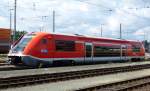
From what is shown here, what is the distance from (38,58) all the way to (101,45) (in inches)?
368

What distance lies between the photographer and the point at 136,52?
4284 centimetres

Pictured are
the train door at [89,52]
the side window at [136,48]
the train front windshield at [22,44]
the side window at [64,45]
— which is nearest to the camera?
the train front windshield at [22,44]

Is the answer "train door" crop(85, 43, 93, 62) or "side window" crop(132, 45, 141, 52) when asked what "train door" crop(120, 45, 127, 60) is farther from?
"train door" crop(85, 43, 93, 62)

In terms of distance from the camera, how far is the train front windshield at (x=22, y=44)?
27545 millimetres

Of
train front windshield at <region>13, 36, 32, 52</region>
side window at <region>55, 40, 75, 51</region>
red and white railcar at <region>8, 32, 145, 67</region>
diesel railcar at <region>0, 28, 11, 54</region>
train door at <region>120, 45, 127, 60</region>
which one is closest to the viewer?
red and white railcar at <region>8, 32, 145, 67</region>

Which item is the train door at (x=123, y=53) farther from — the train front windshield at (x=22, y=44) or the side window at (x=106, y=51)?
the train front windshield at (x=22, y=44)

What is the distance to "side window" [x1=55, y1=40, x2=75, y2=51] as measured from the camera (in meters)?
29.2

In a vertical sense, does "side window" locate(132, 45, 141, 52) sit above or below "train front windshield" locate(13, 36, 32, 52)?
below

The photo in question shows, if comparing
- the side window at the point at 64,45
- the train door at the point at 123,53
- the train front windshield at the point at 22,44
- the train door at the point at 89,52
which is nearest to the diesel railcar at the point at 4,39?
the train door at the point at 123,53

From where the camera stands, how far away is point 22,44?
2783cm

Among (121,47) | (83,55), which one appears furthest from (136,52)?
(83,55)

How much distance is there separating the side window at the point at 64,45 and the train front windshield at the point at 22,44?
234 centimetres

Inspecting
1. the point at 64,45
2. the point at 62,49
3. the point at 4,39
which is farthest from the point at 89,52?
the point at 4,39

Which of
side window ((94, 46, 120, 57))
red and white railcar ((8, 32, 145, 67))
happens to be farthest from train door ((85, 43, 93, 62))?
side window ((94, 46, 120, 57))
